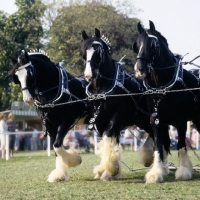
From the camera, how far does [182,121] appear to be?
903 centimetres

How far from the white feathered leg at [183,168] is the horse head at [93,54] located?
200 cm

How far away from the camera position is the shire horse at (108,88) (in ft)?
30.4

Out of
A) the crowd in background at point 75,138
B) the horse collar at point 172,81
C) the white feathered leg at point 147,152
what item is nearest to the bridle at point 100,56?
the horse collar at point 172,81

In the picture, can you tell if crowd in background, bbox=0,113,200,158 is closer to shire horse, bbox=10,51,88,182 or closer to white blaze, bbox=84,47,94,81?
shire horse, bbox=10,51,88,182

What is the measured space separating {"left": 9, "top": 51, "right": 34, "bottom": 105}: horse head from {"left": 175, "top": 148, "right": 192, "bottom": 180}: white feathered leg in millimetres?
2757

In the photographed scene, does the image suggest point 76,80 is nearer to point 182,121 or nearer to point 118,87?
point 118,87

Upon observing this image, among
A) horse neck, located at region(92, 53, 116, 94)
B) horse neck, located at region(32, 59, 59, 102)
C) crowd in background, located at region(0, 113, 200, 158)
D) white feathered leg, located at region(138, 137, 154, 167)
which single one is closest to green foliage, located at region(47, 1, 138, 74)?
crowd in background, located at region(0, 113, 200, 158)

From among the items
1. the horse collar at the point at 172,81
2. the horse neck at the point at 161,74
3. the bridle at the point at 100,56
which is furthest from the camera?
the bridle at the point at 100,56

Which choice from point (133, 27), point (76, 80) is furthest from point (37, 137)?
point (76, 80)

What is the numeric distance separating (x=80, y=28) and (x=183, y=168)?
31171 mm

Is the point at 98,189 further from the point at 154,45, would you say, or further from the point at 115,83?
the point at 154,45

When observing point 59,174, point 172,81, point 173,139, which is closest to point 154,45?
point 172,81

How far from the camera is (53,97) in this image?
984cm

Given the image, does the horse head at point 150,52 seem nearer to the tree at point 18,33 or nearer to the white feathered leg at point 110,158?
the white feathered leg at point 110,158
